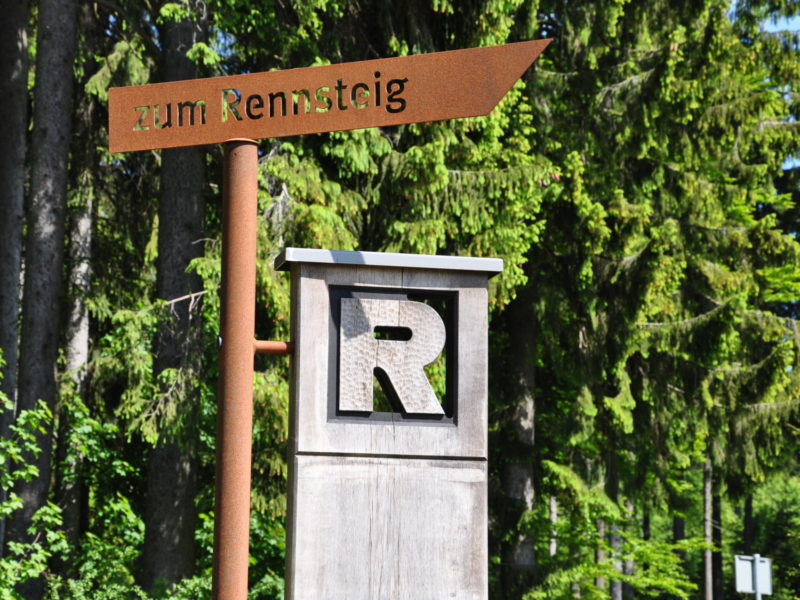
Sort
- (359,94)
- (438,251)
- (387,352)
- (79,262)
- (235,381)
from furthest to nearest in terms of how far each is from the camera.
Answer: (79,262), (438,251), (387,352), (359,94), (235,381)

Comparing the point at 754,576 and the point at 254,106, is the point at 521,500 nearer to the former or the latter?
the point at 754,576

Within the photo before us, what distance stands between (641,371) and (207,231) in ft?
20.8

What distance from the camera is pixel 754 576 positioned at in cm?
1259

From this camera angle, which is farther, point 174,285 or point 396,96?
point 174,285

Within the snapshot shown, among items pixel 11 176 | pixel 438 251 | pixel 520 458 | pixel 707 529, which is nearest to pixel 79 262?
pixel 11 176

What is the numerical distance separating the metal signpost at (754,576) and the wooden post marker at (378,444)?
1005 cm

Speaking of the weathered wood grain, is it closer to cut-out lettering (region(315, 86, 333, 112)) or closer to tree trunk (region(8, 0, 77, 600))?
cut-out lettering (region(315, 86, 333, 112))

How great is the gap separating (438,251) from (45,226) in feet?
15.4

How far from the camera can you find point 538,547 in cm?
1512

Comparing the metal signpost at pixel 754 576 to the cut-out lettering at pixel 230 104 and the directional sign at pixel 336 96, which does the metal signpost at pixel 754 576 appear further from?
the cut-out lettering at pixel 230 104

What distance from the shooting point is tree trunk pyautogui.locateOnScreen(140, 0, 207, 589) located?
11.9m

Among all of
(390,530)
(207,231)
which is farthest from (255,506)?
(390,530)

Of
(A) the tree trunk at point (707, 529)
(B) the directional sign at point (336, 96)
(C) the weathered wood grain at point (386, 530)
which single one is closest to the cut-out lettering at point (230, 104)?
(B) the directional sign at point (336, 96)

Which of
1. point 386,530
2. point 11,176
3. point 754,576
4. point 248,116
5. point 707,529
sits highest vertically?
point 11,176
